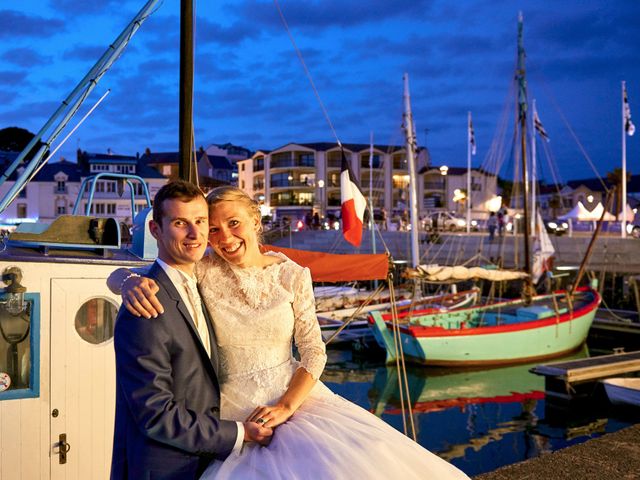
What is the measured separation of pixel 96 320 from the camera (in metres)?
5.09

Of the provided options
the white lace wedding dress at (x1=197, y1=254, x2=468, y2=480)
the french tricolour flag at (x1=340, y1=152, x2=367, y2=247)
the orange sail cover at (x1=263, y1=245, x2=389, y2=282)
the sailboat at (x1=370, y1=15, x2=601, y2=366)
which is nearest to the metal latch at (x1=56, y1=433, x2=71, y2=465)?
the orange sail cover at (x1=263, y1=245, x2=389, y2=282)

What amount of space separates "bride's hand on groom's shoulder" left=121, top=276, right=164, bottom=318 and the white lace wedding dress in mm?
443

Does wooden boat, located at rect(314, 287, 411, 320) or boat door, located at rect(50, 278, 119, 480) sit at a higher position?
boat door, located at rect(50, 278, 119, 480)

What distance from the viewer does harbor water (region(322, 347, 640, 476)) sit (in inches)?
566

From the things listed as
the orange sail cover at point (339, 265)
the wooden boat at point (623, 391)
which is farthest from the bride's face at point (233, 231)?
the wooden boat at point (623, 391)

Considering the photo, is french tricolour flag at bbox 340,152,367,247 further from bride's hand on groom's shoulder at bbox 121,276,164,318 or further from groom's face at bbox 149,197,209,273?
bride's hand on groom's shoulder at bbox 121,276,164,318

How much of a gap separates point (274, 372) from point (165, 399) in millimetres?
672

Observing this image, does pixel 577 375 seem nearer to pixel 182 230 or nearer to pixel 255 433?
pixel 255 433

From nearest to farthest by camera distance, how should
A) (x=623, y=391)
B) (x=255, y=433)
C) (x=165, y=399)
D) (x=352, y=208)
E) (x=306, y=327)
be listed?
(x=165, y=399)
(x=255, y=433)
(x=306, y=327)
(x=352, y=208)
(x=623, y=391)

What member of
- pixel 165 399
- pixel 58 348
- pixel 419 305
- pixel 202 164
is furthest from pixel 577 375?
pixel 202 164

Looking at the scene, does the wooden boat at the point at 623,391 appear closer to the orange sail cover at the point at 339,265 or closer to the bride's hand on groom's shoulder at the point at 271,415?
the orange sail cover at the point at 339,265

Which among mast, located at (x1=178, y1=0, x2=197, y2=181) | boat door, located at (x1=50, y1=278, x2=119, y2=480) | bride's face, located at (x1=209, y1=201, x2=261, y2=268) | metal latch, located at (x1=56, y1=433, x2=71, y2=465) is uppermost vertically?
mast, located at (x1=178, y1=0, x2=197, y2=181)

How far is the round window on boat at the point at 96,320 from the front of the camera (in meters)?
5.00

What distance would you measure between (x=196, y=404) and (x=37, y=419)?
270 centimetres
